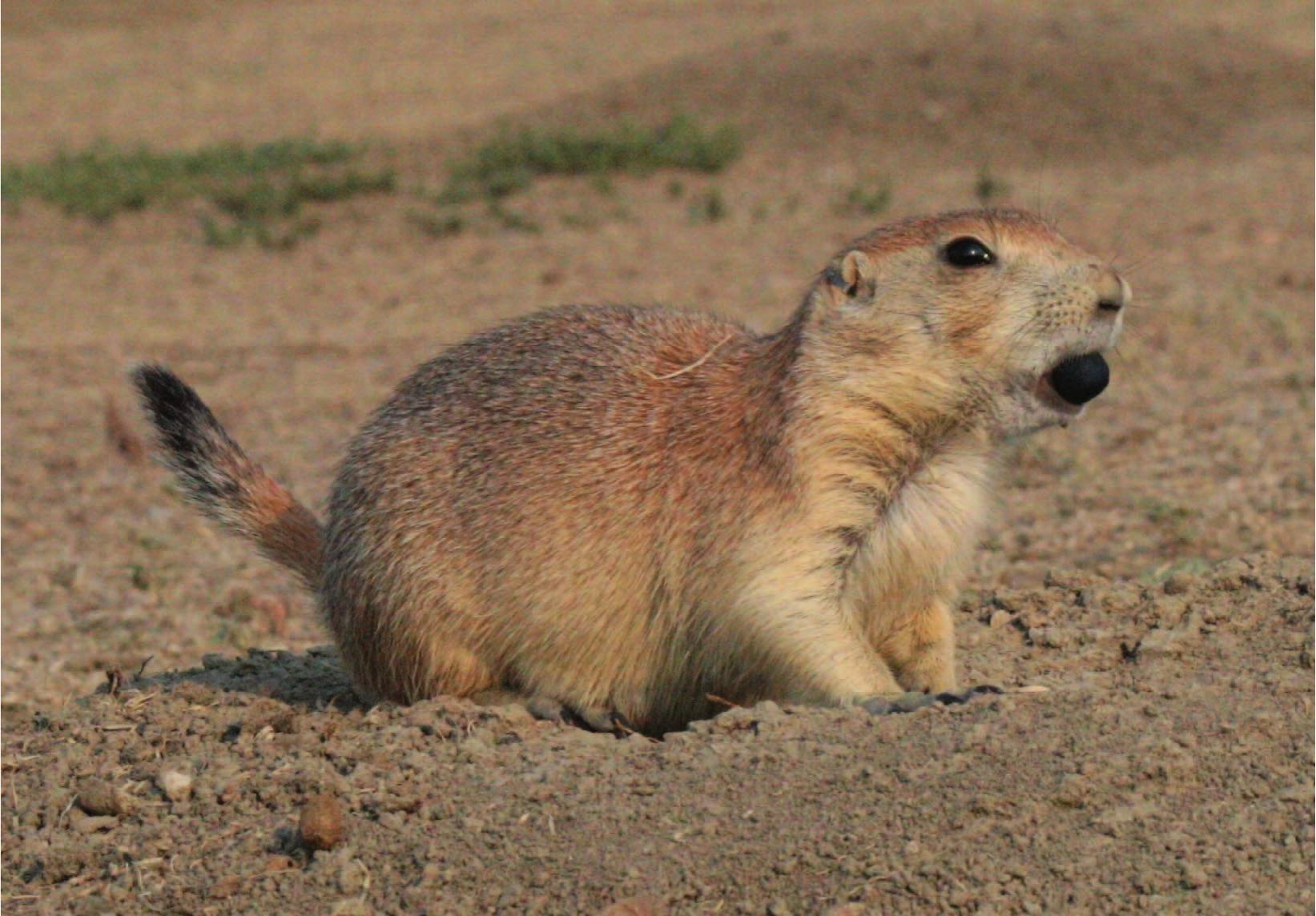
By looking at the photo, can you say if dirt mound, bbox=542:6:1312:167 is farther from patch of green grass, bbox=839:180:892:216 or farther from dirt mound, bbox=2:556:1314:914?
dirt mound, bbox=2:556:1314:914

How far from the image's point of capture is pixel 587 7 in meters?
27.9

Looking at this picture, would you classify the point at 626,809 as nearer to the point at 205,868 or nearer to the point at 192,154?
the point at 205,868

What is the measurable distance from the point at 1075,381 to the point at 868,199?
10.3m

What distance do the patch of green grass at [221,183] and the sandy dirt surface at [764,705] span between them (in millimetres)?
246

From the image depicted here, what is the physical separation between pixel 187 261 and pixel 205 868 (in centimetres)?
1042

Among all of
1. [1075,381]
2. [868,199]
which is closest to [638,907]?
[1075,381]

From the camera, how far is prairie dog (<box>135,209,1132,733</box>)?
428 centimetres

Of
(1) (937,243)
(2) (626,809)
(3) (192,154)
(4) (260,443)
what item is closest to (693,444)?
(1) (937,243)

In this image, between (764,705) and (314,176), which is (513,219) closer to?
(314,176)

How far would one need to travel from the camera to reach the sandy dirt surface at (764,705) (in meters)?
3.67

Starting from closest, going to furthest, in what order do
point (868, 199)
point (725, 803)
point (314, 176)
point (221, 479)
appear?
point (725, 803)
point (221, 479)
point (868, 199)
point (314, 176)

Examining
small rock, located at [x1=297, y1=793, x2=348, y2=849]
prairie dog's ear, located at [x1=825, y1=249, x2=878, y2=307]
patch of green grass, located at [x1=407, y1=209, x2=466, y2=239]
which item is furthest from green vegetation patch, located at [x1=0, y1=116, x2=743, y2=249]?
small rock, located at [x1=297, y1=793, x2=348, y2=849]

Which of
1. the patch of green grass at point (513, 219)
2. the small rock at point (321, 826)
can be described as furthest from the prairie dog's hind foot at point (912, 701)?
the patch of green grass at point (513, 219)

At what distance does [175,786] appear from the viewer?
4.19m
